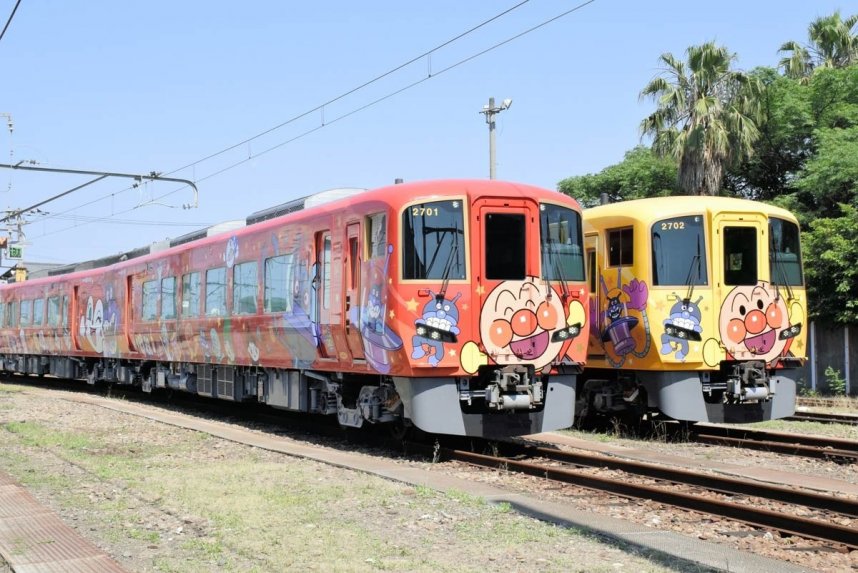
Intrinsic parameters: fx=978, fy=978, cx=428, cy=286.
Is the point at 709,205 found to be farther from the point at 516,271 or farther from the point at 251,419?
the point at 251,419

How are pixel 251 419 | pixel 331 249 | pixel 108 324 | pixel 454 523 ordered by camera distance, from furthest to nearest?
pixel 108 324 < pixel 251 419 < pixel 331 249 < pixel 454 523

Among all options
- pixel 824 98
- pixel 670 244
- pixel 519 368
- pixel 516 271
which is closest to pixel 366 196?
pixel 516 271

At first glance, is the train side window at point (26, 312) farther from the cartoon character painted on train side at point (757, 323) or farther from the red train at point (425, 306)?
A: the cartoon character painted on train side at point (757, 323)

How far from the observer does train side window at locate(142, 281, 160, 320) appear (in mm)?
20837

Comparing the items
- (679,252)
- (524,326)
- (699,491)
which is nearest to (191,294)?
(524,326)

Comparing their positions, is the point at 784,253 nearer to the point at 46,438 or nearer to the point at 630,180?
the point at 46,438

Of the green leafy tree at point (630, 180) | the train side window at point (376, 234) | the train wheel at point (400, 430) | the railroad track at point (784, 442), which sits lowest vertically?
the railroad track at point (784, 442)

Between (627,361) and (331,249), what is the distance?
14.8 ft

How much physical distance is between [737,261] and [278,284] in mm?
6632

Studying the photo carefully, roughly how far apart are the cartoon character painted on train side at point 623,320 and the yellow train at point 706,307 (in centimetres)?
1

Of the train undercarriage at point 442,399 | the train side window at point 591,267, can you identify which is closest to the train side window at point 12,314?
the train undercarriage at point 442,399

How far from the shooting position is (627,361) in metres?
13.9

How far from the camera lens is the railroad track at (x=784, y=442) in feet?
40.4

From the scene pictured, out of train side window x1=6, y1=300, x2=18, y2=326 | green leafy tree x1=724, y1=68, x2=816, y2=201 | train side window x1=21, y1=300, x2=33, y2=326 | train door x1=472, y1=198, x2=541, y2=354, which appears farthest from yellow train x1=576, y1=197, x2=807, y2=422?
train side window x1=6, y1=300, x2=18, y2=326
